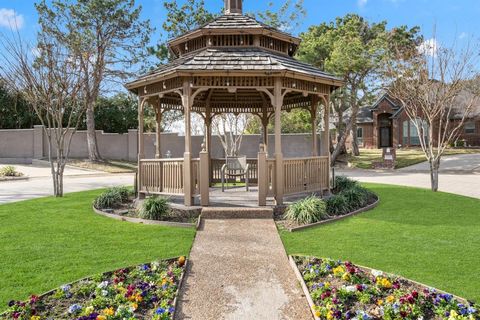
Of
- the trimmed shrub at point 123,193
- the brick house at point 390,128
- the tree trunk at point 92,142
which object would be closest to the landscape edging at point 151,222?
the trimmed shrub at point 123,193

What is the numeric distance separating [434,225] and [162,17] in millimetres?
21663

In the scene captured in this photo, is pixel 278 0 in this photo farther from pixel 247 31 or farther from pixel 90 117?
pixel 247 31

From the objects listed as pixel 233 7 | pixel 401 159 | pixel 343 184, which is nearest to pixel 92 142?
pixel 233 7

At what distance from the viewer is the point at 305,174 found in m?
8.91

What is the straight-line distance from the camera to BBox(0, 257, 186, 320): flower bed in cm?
346

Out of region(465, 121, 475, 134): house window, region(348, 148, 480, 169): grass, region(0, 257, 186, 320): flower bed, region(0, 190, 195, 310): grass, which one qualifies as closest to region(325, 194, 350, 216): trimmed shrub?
region(0, 190, 195, 310): grass

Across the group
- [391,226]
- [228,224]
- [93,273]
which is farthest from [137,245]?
[391,226]

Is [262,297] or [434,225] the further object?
[434,225]

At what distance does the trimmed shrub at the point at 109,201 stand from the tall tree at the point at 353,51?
48.7ft

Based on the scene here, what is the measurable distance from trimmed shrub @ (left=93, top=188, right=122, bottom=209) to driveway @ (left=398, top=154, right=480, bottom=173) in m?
18.4

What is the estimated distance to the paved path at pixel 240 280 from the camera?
368cm

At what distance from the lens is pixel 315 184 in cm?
924

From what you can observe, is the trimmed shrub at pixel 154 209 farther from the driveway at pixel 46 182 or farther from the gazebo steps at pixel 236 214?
the driveway at pixel 46 182

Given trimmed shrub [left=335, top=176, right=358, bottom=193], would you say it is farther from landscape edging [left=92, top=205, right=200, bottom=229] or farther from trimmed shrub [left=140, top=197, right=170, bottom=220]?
trimmed shrub [left=140, top=197, right=170, bottom=220]
